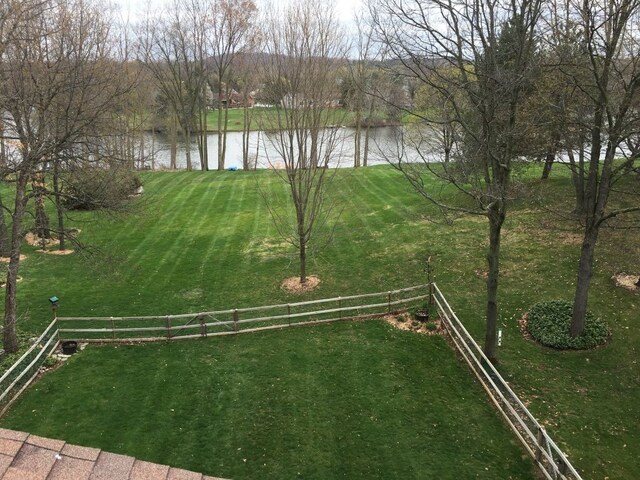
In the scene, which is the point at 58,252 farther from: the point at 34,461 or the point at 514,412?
the point at 514,412

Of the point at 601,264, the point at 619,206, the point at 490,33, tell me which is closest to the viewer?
the point at 490,33

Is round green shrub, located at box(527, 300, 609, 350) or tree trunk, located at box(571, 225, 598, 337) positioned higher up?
tree trunk, located at box(571, 225, 598, 337)

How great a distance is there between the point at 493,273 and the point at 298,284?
849cm

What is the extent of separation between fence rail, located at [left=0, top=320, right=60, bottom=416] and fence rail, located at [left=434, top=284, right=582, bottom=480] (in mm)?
11644

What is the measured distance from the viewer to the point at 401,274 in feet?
64.9

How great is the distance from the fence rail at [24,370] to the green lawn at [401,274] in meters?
0.41

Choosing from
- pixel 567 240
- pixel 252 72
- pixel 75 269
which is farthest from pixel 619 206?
pixel 252 72

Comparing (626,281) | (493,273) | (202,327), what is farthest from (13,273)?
(626,281)

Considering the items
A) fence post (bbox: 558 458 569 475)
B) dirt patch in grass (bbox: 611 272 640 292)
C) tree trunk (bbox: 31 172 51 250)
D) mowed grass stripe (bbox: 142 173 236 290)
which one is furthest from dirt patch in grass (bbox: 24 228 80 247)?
dirt patch in grass (bbox: 611 272 640 292)

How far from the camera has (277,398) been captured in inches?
476

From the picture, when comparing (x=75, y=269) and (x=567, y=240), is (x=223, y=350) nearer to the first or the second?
(x=75, y=269)

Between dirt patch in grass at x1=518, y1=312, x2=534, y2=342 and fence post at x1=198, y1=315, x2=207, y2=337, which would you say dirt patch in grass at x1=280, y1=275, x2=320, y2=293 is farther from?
dirt patch in grass at x1=518, y1=312, x2=534, y2=342

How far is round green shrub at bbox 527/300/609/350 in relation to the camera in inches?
539

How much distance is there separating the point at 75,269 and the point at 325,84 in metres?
13.5
